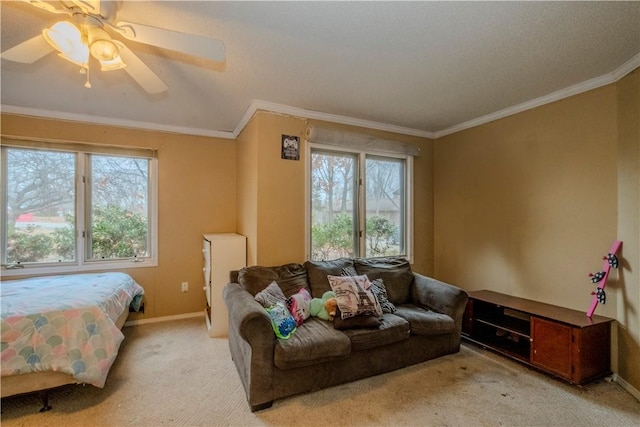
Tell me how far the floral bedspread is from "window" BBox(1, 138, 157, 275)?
101 cm

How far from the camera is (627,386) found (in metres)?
2.18

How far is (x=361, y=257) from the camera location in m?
3.54

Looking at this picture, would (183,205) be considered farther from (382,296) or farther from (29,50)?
(382,296)

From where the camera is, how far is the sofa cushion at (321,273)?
2767 mm

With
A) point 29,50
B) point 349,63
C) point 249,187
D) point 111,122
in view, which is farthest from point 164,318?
point 349,63

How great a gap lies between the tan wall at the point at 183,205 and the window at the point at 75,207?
130 mm

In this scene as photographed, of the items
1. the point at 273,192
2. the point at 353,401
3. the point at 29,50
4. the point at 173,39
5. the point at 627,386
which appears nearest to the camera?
the point at 173,39

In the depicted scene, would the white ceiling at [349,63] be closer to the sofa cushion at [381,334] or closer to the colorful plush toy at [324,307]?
the colorful plush toy at [324,307]

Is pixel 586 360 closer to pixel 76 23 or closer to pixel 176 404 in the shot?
pixel 176 404

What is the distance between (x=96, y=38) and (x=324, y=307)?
91.0 inches

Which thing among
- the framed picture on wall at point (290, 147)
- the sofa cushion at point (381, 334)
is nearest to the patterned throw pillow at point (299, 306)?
the sofa cushion at point (381, 334)

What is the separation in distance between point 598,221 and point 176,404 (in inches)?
143

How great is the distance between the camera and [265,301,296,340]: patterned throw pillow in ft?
6.82

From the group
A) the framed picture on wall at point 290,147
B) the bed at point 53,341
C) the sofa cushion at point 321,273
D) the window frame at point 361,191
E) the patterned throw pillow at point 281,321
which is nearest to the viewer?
the bed at point 53,341
